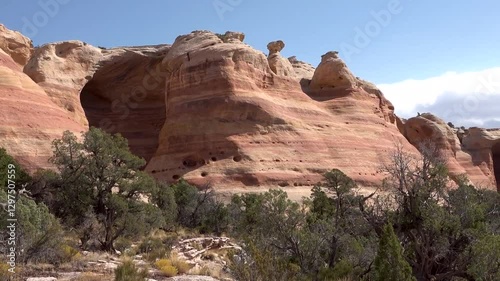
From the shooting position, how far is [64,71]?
4069cm

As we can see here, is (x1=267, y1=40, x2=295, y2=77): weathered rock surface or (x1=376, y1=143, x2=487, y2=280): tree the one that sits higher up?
(x1=267, y1=40, x2=295, y2=77): weathered rock surface

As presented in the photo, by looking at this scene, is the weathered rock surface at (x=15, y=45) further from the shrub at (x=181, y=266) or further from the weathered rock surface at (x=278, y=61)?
the shrub at (x=181, y=266)

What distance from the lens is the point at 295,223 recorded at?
14.2 m

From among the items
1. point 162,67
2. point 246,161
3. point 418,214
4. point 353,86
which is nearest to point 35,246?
point 418,214

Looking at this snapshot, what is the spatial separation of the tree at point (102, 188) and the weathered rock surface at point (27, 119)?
318 inches

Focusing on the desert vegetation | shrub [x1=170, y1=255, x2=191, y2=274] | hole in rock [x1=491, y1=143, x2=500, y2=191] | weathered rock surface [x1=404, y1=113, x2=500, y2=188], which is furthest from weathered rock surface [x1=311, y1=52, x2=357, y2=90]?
shrub [x1=170, y1=255, x2=191, y2=274]

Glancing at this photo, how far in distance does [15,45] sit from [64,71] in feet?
20.8

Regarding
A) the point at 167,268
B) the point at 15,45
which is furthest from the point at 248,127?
the point at 167,268

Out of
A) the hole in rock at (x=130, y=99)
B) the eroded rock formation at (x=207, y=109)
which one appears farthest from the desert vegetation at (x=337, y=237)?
the hole in rock at (x=130, y=99)

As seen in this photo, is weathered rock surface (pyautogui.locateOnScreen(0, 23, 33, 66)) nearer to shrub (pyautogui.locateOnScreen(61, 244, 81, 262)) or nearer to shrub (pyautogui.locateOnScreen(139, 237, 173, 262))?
shrub (pyautogui.locateOnScreen(139, 237, 173, 262))

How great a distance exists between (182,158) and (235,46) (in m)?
10.4

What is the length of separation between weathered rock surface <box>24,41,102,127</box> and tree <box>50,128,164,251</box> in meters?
17.0

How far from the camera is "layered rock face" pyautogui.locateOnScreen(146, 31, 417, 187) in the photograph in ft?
121

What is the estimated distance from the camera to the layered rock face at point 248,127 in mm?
37031
